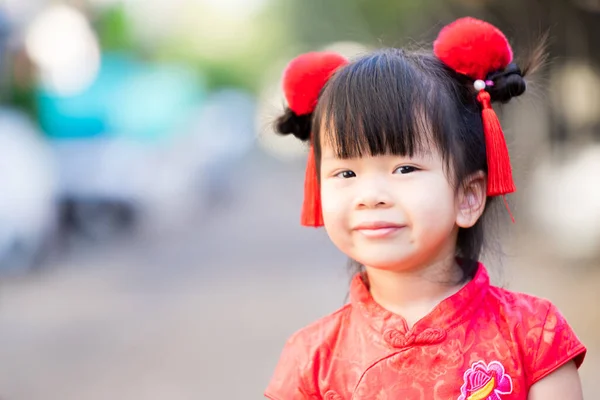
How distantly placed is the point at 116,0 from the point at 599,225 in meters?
18.5

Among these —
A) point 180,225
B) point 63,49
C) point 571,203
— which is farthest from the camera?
point 63,49

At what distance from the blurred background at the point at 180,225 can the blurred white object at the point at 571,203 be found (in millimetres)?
20

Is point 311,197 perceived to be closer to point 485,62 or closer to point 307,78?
point 307,78

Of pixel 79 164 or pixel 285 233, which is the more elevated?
pixel 79 164

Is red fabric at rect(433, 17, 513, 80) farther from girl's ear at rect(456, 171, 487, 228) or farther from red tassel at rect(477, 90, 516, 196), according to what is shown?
girl's ear at rect(456, 171, 487, 228)

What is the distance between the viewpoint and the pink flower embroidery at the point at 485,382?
182cm

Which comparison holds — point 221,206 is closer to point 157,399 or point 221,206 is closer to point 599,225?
point 599,225

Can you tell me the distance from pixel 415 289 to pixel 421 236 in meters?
0.18

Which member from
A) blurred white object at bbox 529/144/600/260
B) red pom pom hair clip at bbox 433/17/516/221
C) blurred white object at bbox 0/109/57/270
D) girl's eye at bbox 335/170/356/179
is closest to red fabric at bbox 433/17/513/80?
red pom pom hair clip at bbox 433/17/516/221

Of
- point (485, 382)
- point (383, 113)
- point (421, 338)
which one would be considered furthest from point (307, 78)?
point (485, 382)

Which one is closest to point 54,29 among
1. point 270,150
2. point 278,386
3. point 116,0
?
point 116,0

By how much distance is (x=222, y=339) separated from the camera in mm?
6047

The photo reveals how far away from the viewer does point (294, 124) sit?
7.11 feet

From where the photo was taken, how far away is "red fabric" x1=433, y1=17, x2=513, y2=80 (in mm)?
1963
